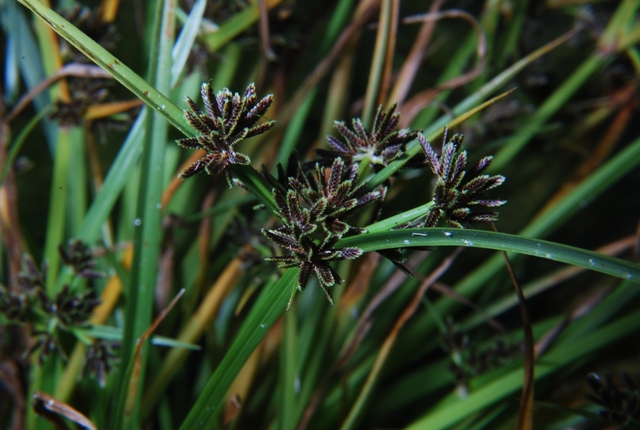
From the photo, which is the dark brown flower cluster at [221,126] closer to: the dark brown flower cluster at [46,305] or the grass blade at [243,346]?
the grass blade at [243,346]

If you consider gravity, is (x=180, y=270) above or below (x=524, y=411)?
above

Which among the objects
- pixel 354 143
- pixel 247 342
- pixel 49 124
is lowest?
pixel 247 342

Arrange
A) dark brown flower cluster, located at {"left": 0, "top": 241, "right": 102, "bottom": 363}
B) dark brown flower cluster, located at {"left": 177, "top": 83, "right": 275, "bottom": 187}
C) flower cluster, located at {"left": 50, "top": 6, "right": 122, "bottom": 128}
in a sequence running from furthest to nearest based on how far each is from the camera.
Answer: flower cluster, located at {"left": 50, "top": 6, "right": 122, "bottom": 128}
dark brown flower cluster, located at {"left": 0, "top": 241, "right": 102, "bottom": 363}
dark brown flower cluster, located at {"left": 177, "top": 83, "right": 275, "bottom": 187}

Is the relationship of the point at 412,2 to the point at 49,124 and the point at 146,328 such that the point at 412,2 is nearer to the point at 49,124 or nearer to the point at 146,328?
the point at 49,124

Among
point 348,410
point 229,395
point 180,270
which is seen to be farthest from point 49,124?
point 348,410

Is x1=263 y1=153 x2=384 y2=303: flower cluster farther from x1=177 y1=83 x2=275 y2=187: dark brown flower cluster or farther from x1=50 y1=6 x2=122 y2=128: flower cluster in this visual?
x1=50 y1=6 x2=122 y2=128: flower cluster

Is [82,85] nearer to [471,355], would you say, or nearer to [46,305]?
[46,305]

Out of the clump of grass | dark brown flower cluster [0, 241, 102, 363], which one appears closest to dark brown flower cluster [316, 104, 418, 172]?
the clump of grass
